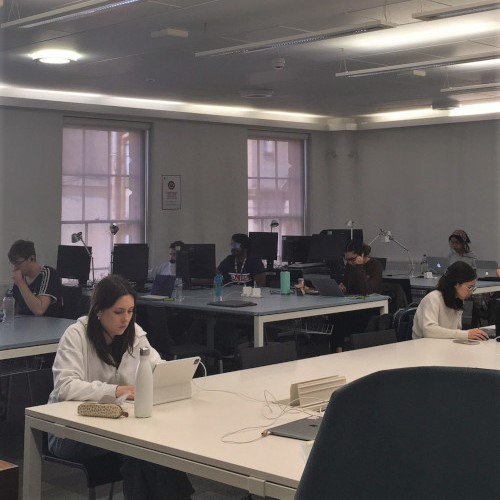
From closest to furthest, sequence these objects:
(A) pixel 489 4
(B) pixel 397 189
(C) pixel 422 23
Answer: (A) pixel 489 4 → (C) pixel 422 23 → (B) pixel 397 189

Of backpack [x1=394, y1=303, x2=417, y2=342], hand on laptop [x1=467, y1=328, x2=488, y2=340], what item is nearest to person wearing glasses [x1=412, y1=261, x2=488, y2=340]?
hand on laptop [x1=467, y1=328, x2=488, y2=340]

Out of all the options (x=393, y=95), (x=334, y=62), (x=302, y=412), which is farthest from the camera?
(x=393, y=95)

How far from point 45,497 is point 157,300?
288 centimetres

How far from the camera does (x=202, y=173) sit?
431 inches

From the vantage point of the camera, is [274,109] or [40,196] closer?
[40,196]

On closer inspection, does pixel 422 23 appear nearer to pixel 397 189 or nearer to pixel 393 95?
pixel 393 95

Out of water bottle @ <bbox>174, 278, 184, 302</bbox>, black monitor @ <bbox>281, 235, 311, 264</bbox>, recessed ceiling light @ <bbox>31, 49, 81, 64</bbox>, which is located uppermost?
recessed ceiling light @ <bbox>31, 49, 81, 64</bbox>

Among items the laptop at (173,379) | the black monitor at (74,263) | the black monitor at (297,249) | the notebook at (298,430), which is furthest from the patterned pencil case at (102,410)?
the black monitor at (297,249)

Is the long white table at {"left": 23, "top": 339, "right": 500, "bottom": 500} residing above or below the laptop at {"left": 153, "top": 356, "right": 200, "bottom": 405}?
below

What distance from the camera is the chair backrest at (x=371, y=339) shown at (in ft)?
14.4

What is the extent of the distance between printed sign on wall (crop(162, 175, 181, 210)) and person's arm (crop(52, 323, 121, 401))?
23.6 feet

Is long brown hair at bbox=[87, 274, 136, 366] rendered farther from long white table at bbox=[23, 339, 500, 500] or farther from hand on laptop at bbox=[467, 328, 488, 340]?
hand on laptop at bbox=[467, 328, 488, 340]

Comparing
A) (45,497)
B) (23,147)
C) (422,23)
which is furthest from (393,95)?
(45,497)

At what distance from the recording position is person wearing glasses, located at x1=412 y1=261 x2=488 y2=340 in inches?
199
